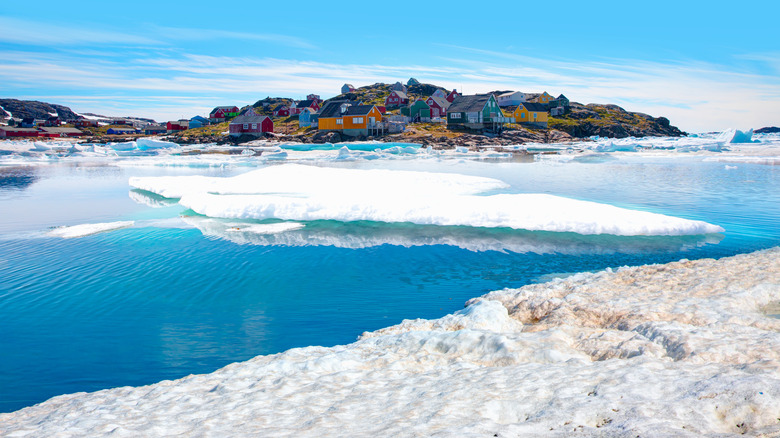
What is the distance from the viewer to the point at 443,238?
1362 cm

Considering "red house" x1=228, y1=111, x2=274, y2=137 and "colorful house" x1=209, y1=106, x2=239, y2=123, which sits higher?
"colorful house" x1=209, y1=106, x2=239, y2=123

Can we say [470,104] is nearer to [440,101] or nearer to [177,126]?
[440,101]

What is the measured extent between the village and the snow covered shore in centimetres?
7680

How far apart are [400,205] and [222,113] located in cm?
12727

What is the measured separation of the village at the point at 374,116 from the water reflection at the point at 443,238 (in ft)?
223

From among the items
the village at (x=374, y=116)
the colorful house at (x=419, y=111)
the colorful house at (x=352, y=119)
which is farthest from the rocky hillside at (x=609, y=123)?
the colorful house at (x=352, y=119)

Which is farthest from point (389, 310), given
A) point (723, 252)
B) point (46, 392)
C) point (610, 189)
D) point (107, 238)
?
point (610, 189)

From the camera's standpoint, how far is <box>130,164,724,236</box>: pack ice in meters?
13.8

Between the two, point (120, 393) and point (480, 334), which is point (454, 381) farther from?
point (120, 393)

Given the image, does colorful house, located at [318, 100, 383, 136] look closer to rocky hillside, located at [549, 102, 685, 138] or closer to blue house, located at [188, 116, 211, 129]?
rocky hillside, located at [549, 102, 685, 138]

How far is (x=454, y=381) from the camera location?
4824 millimetres

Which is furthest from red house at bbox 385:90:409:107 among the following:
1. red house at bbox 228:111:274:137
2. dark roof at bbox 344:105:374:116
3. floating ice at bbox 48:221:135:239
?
floating ice at bbox 48:221:135:239

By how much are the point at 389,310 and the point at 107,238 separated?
32.6 feet

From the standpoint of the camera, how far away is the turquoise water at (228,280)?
7070mm
